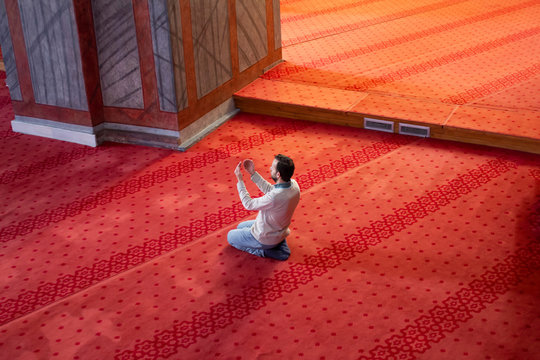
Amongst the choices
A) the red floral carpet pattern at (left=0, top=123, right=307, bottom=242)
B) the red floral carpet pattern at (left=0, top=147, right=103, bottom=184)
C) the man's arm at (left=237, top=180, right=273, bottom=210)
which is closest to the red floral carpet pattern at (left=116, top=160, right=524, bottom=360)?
the man's arm at (left=237, top=180, right=273, bottom=210)

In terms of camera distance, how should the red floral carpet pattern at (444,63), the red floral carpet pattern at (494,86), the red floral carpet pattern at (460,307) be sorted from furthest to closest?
the red floral carpet pattern at (444,63), the red floral carpet pattern at (494,86), the red floral carpet pattern at (460,307)

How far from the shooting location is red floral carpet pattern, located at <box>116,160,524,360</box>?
137 inches

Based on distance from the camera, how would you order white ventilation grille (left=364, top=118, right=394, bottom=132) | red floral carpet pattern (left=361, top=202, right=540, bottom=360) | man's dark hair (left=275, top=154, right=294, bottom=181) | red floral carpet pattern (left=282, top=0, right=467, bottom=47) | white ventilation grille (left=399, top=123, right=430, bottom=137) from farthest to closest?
red floral carpet pattern (left=282, top=0, right=467, bottom=47) < white ventilation grille (left=364, top=118, right=394, bottom=132) < white ventilation grille (left=399, top=123, right=430, bottom=137) < man's dark hair (left=275, top=154, right=294, bottom=181) < red floral carpet pattern (left=361, top=202, right=540, bottom=360)

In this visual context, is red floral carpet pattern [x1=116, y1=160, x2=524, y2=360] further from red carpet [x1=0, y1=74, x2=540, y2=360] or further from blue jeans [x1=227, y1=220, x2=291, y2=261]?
blue jeans [x1=227, y1=220, x2=291, y2=261]

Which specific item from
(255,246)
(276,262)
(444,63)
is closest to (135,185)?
(255,246)

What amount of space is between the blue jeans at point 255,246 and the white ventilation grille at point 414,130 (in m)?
2.03

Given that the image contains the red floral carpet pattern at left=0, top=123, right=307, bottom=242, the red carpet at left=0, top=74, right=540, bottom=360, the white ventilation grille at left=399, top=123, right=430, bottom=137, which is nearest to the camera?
the red carpet at left=0, top=74, right=540, bottom=360

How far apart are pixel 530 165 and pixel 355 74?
219 cm

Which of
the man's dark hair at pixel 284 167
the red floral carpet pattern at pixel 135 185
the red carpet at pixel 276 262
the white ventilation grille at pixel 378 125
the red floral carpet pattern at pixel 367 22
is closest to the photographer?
the red carpet at pixel 276 262

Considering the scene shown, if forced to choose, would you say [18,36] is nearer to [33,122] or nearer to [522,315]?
[33,122]

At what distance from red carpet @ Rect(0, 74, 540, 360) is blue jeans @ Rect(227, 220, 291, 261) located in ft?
0.17

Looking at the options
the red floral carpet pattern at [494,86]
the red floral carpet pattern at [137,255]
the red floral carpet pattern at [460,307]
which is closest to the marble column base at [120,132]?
the red floral carpet pattern at [137,255]

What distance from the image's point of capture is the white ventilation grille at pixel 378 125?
5.77m

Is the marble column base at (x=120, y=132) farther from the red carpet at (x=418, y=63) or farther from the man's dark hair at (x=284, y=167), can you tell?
the man's dark hair at (x=284, y=167)
